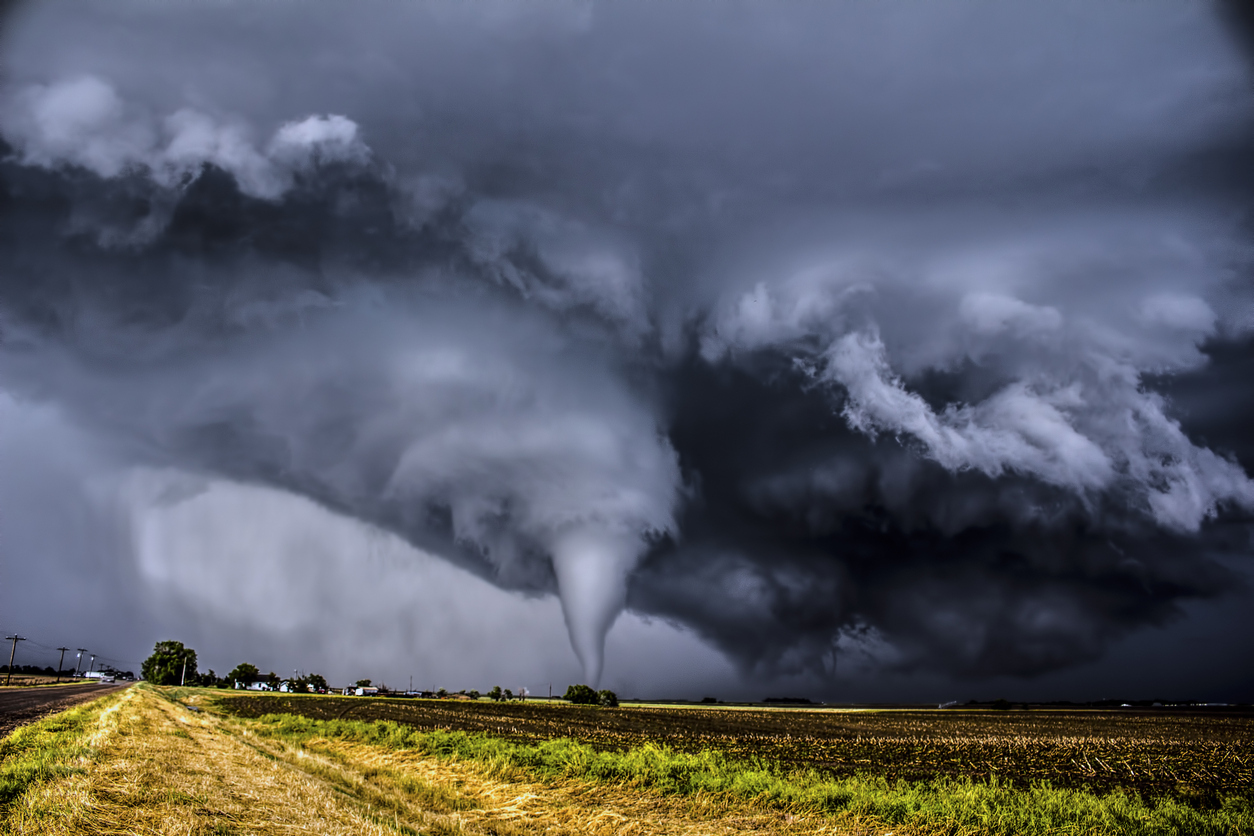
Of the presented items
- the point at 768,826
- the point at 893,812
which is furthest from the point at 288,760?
the point at 893,812

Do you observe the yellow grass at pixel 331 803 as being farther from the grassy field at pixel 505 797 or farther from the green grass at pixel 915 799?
the green grass at pixel 915 799

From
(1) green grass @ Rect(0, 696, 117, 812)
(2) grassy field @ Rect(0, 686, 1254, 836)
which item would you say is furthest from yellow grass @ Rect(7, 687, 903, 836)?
(1) green grass @ Rect(0, 696, 117, 812)

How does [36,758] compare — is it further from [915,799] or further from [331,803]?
[915,799]

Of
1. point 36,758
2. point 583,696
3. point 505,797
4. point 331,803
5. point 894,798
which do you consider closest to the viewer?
point 331,803

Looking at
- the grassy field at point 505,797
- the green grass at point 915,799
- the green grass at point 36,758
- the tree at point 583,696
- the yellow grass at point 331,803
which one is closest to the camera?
the yellow grass at point 331,803

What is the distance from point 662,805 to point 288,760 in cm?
2047

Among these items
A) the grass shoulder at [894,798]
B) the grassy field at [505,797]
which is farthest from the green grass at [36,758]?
the grass shoulder at [894,798]

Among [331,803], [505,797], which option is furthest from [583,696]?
[331,803]

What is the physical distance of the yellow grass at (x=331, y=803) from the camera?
1477 cm

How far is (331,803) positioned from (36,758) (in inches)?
416

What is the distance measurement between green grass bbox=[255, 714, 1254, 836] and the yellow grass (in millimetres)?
1347

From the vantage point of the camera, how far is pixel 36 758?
20.6 meters

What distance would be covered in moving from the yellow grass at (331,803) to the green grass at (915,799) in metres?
1.35

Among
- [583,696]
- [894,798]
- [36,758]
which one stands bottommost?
[583,696]
